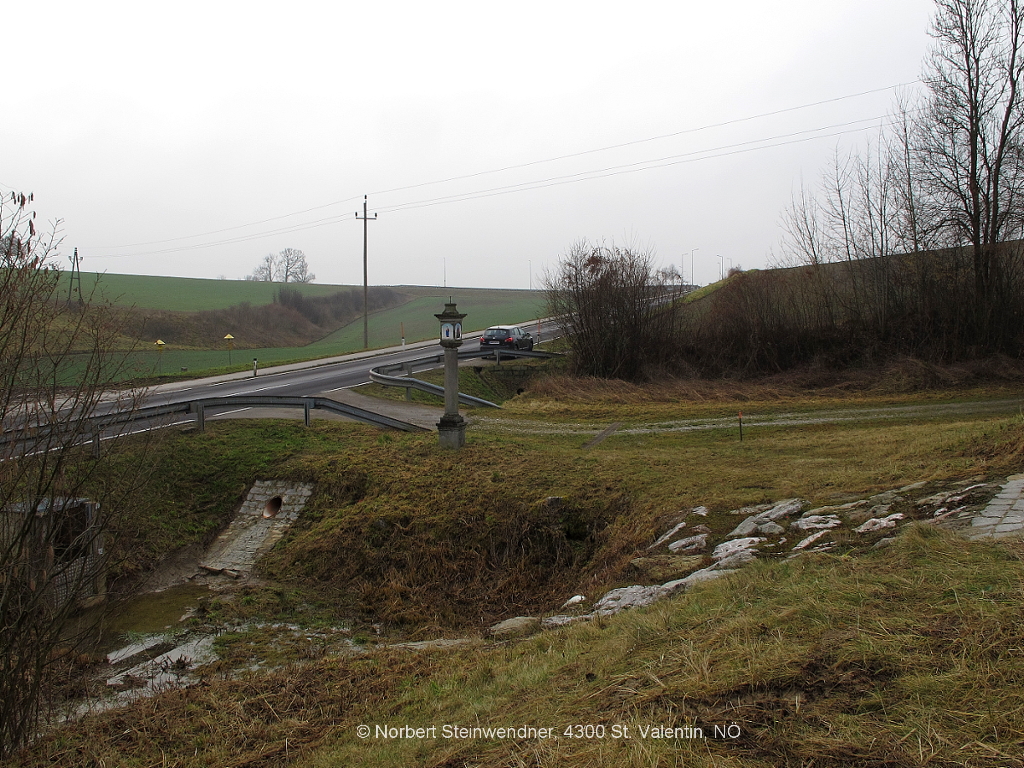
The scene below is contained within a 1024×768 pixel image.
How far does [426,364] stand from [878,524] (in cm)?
1993

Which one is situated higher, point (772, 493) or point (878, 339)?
point (878, 339)

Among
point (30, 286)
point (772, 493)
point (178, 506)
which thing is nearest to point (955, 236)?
point (772, 493)

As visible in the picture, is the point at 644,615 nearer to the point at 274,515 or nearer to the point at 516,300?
the point at 274,515

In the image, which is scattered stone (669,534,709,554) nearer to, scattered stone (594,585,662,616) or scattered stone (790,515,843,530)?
scattered stone (790,515,843,530)

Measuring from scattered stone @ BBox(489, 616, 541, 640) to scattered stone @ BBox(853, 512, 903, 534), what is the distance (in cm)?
330

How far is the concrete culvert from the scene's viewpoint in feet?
40.1

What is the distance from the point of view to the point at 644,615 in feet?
17.5

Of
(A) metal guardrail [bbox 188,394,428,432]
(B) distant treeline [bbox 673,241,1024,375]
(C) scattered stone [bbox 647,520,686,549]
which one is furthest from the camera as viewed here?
(B) distant treeline [bbox 673,241,1024,375]

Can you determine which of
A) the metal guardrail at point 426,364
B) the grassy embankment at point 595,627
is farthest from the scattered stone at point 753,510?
the metal guardrail at point 426,364

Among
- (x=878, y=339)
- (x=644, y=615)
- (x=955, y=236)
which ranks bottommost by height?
(x=644, y=615)

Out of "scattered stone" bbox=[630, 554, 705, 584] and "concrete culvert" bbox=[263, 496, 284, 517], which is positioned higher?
"scattered stone" bbox=[630, 554, 705, 584]

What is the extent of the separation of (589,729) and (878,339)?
92.7 ft

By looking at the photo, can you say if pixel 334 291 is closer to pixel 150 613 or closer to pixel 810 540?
pixel 150 613

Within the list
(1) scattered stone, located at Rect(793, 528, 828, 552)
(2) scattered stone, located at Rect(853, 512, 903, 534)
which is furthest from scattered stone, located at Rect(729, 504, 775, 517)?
(2) scattered stone, located at Rect(853, 512, 903, 534)
